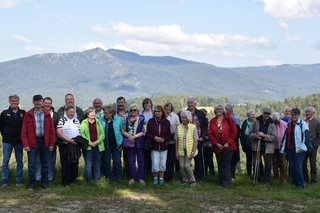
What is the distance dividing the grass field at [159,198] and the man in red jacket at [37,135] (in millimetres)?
612

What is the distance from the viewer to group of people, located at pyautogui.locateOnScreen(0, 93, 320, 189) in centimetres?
989

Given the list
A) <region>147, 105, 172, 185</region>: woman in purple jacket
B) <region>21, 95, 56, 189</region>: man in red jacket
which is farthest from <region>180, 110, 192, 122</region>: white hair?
<region>21, 95, 56, 189</region>: man in red jacket

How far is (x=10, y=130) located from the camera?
988 centimetres

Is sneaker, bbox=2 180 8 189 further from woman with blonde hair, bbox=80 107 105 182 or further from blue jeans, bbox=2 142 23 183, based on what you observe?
woman with blonde hair, bbox=80 107 105 182

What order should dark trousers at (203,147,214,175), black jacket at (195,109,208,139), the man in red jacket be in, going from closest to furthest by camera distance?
the man in red jacket < black jacket at (195,109,208,139) < dark trousers at (203,147,214,175)

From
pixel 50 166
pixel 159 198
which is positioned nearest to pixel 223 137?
pixel 159 198

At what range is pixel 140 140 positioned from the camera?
10531mm

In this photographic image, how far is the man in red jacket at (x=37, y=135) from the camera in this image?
9.60 m

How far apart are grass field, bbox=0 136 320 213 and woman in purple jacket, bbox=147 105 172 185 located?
1.88ft

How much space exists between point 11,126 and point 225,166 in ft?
18.1

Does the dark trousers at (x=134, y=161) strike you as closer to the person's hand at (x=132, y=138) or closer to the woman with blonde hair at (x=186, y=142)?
the person's hand at (x=132, y=138)

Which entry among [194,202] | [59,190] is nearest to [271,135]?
[194,202]

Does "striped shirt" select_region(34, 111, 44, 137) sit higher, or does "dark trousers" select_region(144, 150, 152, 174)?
"striped shirt" select_region(34, 111, 44, 137)

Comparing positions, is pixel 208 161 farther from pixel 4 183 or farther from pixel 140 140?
pixel 4 183
